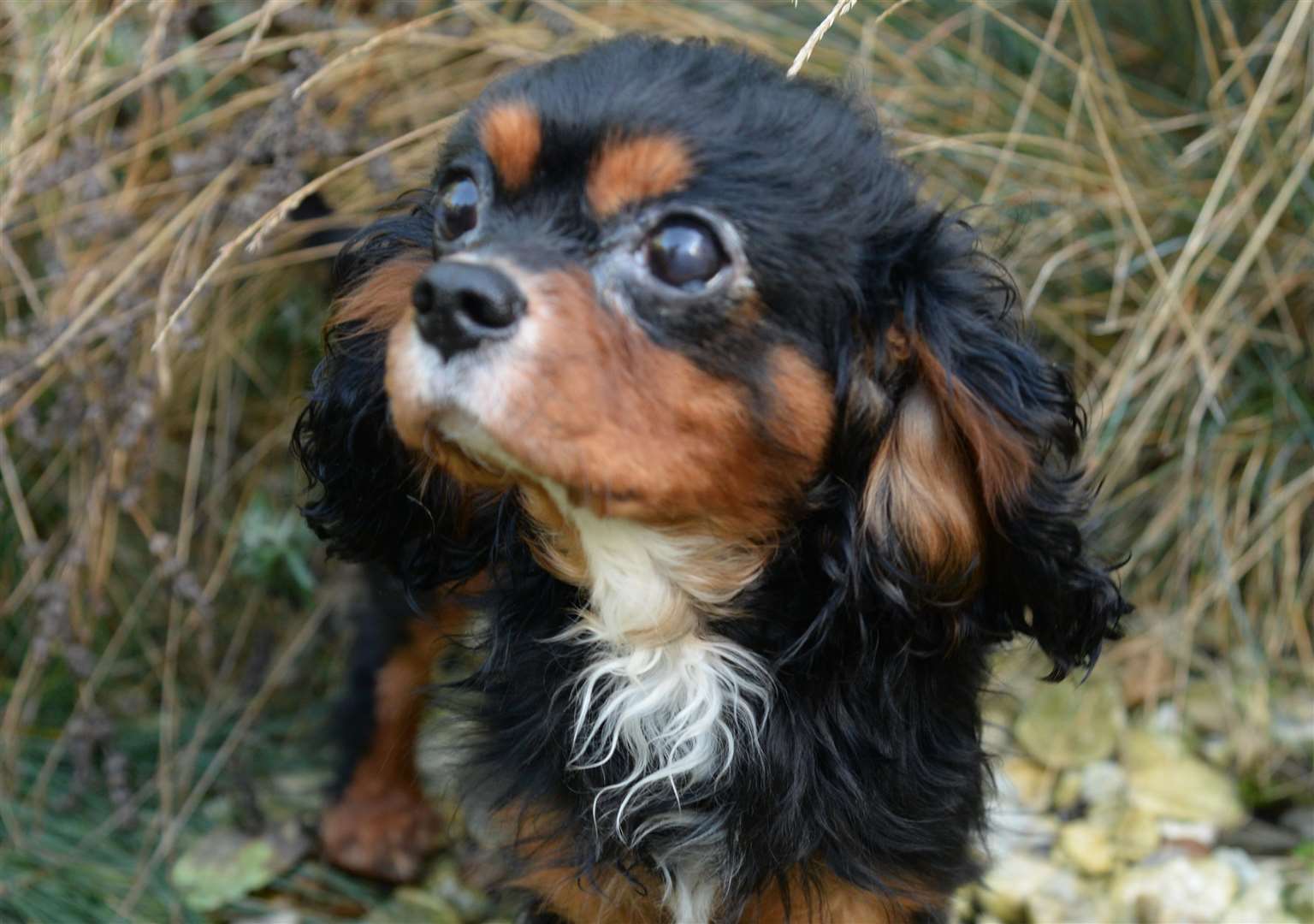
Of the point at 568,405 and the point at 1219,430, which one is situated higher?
the point at 568,405

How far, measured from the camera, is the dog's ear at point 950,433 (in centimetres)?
212

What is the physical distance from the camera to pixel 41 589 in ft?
10.2

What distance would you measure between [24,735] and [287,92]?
1564 millimetres

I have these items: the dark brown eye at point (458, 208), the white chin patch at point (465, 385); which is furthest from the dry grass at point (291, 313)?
the white chin patch at point (465, 385)

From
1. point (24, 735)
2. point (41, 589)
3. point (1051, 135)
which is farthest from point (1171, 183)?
point (24, 735)

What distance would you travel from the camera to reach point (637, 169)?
6.45ft

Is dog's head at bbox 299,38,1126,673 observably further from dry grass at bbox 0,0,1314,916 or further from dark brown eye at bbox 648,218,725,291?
dry grass at bbox 0,0,1314,916

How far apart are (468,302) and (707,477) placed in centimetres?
41

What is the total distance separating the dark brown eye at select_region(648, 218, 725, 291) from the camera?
6.44 ft

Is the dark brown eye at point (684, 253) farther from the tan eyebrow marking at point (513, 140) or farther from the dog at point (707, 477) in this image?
the tan eyebrow marking at point (513, 140)

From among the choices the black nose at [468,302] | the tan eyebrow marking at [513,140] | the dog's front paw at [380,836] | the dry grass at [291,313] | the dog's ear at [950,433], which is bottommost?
the dog's front paw at [380,836]

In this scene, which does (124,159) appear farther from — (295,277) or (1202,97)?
(1202,97)

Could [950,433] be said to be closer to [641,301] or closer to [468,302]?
[641,301]

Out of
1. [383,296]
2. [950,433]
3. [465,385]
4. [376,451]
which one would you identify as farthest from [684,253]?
[376,451]
